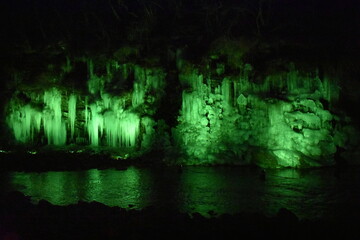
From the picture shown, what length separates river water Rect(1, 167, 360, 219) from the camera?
478 inches

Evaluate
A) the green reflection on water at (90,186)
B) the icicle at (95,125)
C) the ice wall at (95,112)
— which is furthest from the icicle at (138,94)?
the green reflection on water at (90,186)

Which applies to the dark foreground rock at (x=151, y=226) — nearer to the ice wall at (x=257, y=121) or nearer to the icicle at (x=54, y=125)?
the ice wall at (x=257, y=121)

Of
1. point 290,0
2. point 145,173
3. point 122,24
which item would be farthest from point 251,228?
point 290,0

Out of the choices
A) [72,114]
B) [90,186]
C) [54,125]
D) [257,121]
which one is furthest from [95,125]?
[257,121]

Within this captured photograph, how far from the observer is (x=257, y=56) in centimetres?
2272

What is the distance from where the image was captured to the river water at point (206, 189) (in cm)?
1215

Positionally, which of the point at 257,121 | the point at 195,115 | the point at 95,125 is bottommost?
the point at 257,121

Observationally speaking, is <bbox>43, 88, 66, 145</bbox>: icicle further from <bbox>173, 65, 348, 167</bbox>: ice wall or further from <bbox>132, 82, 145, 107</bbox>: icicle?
<bbox>173, 65, 348, 167</bbox>: ice wall

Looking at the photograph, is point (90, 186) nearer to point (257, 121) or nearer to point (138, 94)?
point (138, 94)

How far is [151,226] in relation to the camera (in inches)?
349

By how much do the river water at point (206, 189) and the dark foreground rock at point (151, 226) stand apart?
1.99 meters

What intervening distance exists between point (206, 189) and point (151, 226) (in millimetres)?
6283

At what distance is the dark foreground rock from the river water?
199cm

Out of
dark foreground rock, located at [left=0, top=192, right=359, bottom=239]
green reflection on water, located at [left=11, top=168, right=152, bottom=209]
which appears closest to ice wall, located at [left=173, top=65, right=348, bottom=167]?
green reflection on water, located at [left=11, top=168, right=152, bottom=209]
